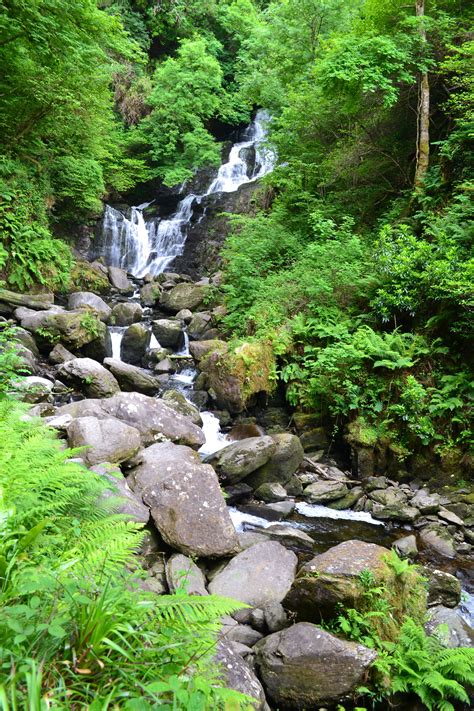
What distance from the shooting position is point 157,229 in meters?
18.8

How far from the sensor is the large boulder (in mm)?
4793

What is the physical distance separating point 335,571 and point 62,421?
396cm

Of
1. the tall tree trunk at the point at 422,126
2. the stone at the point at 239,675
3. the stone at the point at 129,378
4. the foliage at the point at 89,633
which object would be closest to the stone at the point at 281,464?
the stone at the point at 129,378

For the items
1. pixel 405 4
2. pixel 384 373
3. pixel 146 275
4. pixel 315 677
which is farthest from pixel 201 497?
pixel 146 275

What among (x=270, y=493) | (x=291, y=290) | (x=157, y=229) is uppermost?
(x=157, y=229)

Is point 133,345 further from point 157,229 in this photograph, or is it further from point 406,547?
point 157,229

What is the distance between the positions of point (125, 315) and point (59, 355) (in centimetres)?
365

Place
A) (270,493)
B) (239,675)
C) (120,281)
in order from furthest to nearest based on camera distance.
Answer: (120,281) < (270,493) < (239,675)

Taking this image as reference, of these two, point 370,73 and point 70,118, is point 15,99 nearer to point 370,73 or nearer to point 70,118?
point 70,118

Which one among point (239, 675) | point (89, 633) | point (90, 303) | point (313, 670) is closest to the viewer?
point (89, 633)

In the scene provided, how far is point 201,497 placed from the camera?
508cm

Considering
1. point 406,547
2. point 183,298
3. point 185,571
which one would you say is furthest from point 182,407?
point 183,298

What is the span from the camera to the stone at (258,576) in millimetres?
4387

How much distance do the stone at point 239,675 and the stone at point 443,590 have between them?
2.39 meters
